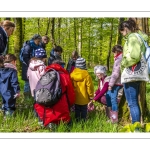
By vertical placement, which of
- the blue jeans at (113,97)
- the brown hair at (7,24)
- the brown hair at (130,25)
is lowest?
the blue jeans at (113,97)

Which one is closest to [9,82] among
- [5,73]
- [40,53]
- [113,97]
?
[5,73]

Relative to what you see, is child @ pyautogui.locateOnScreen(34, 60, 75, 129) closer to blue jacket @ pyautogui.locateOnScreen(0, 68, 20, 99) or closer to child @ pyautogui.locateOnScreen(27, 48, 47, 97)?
child @ pyautogui.locateOnScreen(27, 48, 47, 97)

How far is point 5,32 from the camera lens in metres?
6.70

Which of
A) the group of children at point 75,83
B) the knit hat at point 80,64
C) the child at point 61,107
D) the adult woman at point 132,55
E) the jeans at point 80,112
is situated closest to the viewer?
the child at point 61,107

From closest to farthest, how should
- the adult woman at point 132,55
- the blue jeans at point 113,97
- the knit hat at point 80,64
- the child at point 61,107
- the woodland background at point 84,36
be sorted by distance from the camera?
the child at point 61,107 → the adult woman at point 132,55 → the knit hat at point 80,64 → the blue jeans at point 113,97 → the woodland background at point 84,36

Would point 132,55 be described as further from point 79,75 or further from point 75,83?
point 75,83

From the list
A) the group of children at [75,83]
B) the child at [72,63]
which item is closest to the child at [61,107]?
the group of children at [75,83]

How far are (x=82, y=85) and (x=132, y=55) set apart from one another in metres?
1.16

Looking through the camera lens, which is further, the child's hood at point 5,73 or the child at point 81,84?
the child's hood at point 5,73

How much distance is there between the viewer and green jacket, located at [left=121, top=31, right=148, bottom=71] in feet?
19.9

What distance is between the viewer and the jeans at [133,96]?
626 cm

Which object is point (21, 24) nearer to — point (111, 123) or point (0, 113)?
point (0, 113)

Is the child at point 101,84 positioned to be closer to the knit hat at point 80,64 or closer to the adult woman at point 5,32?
the knit hat at point 80,64

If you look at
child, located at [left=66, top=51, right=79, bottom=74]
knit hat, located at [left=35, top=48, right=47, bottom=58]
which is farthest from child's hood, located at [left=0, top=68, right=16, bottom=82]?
child, located at [left=66, top=51, right=79, bottom=74]
